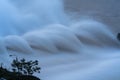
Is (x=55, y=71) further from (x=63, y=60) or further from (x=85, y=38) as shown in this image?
(x=85, y=38)

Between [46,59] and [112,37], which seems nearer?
[46,59]

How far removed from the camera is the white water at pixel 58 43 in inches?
344

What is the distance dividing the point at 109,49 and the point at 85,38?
4.28 ft

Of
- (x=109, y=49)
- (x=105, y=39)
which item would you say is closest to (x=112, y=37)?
(x=105, y=39)

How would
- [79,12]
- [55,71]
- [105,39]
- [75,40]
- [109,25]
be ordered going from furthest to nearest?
[79,12] → [109,25] → [105,39] → [75,40] → [55,71]

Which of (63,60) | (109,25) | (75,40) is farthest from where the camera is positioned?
(109,25)

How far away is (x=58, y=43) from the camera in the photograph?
39.0 feet

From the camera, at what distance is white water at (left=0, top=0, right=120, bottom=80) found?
873 cm

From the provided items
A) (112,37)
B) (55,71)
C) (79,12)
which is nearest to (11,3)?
(79,12)

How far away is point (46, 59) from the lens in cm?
985

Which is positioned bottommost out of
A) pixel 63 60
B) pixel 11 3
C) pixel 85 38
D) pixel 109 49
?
pixel 63 60

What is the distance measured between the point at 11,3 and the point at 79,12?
3.15 metres

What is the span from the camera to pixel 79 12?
1692 cm

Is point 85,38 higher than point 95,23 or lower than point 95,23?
lower
